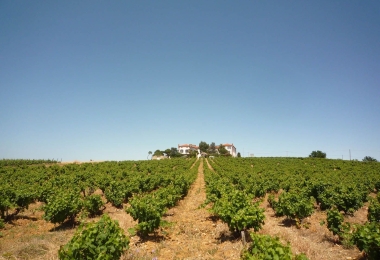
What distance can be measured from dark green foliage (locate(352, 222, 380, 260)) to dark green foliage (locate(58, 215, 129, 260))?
779 cm

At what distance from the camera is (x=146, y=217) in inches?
401

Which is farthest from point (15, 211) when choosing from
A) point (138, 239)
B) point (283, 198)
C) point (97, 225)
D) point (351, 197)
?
point (351, 197)

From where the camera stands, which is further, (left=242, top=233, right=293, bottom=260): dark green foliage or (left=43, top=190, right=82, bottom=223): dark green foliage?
(left=43, top=190, right=82, bottom=223): dark green foliage

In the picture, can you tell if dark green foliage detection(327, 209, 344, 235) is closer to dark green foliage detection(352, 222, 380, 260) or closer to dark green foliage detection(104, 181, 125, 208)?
dark green foliage detection(352, 222, 380, 260)

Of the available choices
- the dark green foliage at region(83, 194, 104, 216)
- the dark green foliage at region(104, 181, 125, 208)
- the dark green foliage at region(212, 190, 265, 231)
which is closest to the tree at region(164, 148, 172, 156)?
the dark green foliage at region(104, 181, 125, 208)

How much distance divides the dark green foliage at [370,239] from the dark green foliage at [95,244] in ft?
25.6

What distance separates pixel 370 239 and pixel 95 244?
28.5 ft

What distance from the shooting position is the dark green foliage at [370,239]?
6.87 metres

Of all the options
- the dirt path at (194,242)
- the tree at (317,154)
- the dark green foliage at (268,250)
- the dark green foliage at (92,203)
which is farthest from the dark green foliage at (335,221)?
the tree at (317,154)

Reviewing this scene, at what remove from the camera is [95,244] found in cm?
668

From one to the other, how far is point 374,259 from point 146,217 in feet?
28.0

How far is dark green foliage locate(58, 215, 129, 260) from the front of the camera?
6113 millimetres

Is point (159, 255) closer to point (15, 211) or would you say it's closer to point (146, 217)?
point (146, 217)

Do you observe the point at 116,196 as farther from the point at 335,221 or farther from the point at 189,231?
the point at 335,221
